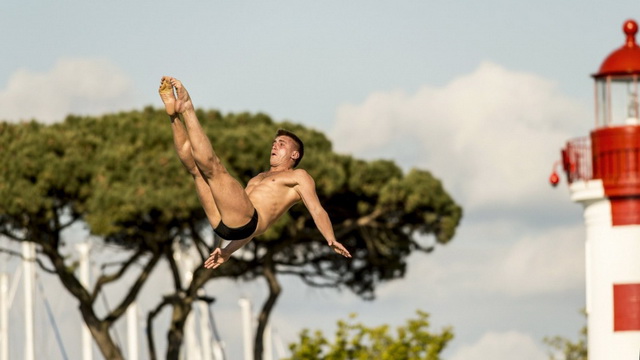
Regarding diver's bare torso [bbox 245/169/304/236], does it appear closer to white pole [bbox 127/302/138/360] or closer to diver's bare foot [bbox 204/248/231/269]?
diver's bare foot [bbox 204/248/231/269]

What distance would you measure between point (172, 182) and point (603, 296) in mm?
19517

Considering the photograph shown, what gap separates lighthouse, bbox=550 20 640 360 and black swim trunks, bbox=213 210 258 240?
21901 mm

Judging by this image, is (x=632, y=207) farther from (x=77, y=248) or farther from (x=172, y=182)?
(x=77, y=248)

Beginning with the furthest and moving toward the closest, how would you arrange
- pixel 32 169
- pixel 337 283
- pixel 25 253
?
pixel 337 283 → pixel 25 253 → pixel 32 169

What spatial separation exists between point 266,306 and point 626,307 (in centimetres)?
2599

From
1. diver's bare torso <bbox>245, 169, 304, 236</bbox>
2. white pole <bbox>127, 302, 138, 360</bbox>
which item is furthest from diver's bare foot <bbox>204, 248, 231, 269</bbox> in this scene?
white pole <bbox>127, 302, 138, 360</bbox>

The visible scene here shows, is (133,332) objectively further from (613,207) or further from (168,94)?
(168,94)

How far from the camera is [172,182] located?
54.8 metres

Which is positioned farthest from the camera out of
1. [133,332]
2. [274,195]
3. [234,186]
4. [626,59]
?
[133,332]

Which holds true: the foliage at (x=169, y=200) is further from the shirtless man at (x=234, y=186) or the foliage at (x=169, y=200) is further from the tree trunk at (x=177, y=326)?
the shirtless man at (x=234, y=186)

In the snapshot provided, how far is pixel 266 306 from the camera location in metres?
63.0

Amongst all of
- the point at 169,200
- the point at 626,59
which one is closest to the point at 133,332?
the point at 169,200

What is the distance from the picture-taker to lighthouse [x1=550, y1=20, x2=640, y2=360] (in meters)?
39.1

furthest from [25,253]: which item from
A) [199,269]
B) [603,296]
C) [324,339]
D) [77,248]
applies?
[603,296]
